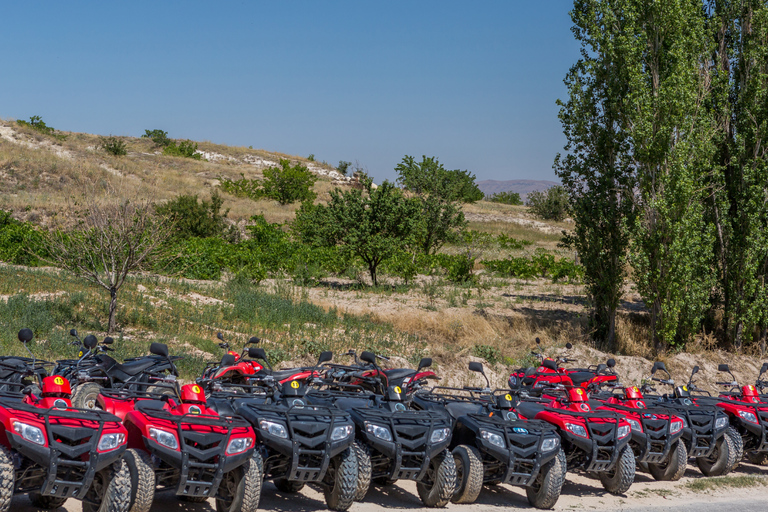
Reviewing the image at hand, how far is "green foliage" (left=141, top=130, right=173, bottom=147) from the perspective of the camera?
77625mm

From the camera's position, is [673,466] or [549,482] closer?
[549,482]

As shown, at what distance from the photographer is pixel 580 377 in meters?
11.9

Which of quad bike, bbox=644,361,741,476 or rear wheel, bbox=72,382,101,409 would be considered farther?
quad bike, bbox=644,361,741,476

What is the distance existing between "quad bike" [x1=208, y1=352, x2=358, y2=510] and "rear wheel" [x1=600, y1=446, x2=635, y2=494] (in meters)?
3.78

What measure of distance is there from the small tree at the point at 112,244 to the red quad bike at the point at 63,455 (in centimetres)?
987

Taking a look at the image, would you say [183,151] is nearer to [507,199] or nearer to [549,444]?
[507,199]

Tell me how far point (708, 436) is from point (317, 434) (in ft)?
22.1

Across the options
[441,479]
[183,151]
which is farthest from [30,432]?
[183,151]

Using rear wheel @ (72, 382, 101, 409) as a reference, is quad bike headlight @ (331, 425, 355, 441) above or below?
above

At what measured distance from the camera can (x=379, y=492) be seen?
8.98 metres

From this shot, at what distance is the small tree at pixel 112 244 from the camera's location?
52.0 feet

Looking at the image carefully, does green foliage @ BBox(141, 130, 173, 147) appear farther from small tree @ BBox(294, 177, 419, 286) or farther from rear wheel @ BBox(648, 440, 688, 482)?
rear wheel @ BBox(648, 440, 688, 482)

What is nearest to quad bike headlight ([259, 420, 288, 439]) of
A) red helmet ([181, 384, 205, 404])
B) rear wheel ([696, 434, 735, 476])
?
red helmet ([181, 384, 205, 404])

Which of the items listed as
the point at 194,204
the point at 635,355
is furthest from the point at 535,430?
the point at 194,204
